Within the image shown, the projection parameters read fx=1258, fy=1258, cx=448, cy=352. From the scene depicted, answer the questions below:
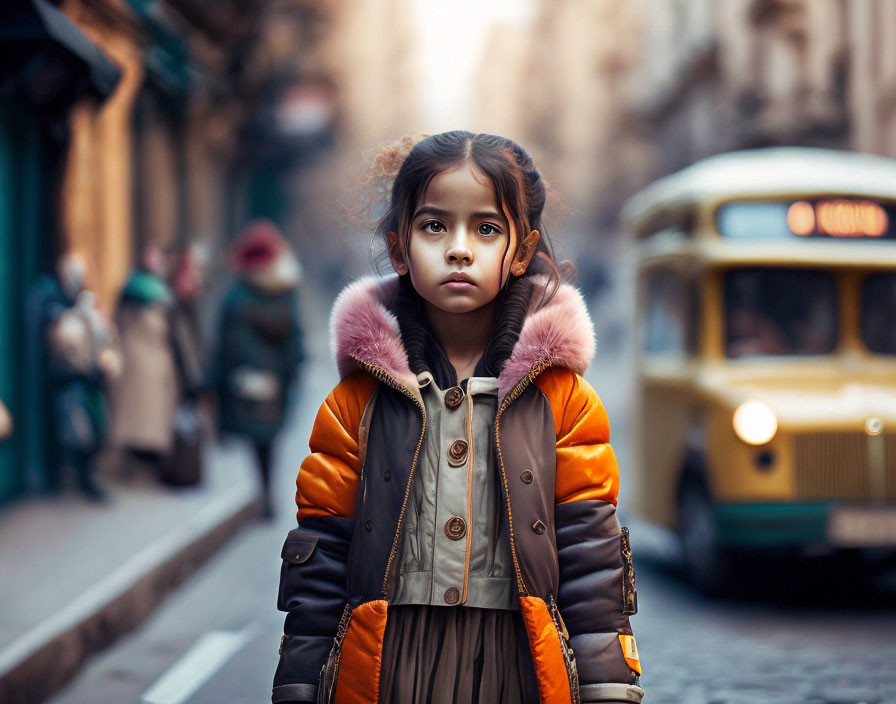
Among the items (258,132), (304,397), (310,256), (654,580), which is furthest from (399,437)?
(310,256)

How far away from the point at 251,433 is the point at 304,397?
1583cm

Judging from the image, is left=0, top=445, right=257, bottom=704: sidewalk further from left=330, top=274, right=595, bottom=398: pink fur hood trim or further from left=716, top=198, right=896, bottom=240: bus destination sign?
left=716, top=198, right=896, bottom=240: bus destination sign

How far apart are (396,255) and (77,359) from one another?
6.96 metres

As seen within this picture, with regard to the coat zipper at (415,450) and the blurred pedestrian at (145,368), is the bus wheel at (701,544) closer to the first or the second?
the blurred pedestrian at (145,368)

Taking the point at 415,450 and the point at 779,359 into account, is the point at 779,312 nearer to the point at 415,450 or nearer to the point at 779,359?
the point at 779,359

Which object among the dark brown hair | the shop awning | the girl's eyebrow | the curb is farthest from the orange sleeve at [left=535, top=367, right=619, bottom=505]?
the shop awning

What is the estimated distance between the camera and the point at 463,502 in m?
2.43

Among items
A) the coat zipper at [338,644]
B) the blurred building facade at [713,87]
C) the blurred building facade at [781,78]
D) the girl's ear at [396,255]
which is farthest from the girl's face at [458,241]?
the blurred building facade at [781,78]

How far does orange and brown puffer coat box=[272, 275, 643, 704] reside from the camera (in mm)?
2365

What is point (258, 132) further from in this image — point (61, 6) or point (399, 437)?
point (399, 437)

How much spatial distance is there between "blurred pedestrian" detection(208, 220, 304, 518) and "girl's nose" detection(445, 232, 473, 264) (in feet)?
23.5

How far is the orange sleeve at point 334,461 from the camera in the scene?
2514 mm

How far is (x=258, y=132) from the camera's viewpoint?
885 inches

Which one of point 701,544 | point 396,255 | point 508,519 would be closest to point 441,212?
point 396,255
